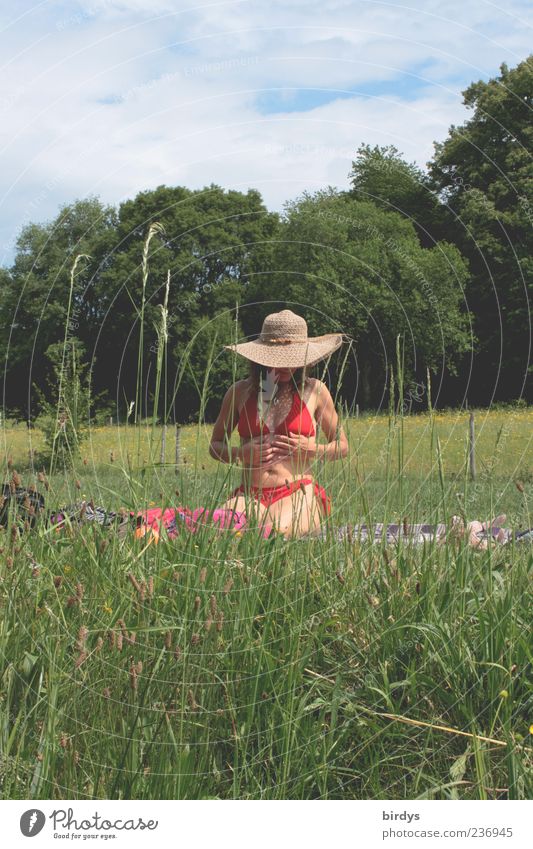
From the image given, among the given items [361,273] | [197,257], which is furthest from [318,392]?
[361,273]

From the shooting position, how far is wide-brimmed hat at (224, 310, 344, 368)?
466 centimetres

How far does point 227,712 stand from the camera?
238 centimetres

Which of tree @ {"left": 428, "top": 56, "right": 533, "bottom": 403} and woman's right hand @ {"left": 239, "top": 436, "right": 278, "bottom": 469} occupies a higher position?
tree @ {"left": 428, "top": 56, "right": 533, "bottom": 403}

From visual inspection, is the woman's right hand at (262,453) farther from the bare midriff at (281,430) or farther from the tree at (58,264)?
the tree at (58,264)

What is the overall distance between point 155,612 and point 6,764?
1.81ft

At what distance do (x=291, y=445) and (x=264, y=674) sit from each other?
2.11 metres

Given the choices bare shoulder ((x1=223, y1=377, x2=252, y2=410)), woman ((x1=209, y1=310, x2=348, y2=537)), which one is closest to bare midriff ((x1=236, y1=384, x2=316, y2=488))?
woman ((x1=209, y1=310, x2=348, y2=537))

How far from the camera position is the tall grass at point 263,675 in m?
2.20

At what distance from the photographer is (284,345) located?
15.8ft

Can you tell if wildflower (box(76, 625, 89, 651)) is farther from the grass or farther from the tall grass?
the tall grass

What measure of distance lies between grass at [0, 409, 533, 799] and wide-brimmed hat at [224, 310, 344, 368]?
1.74 m

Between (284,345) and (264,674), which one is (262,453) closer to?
(284,345)
